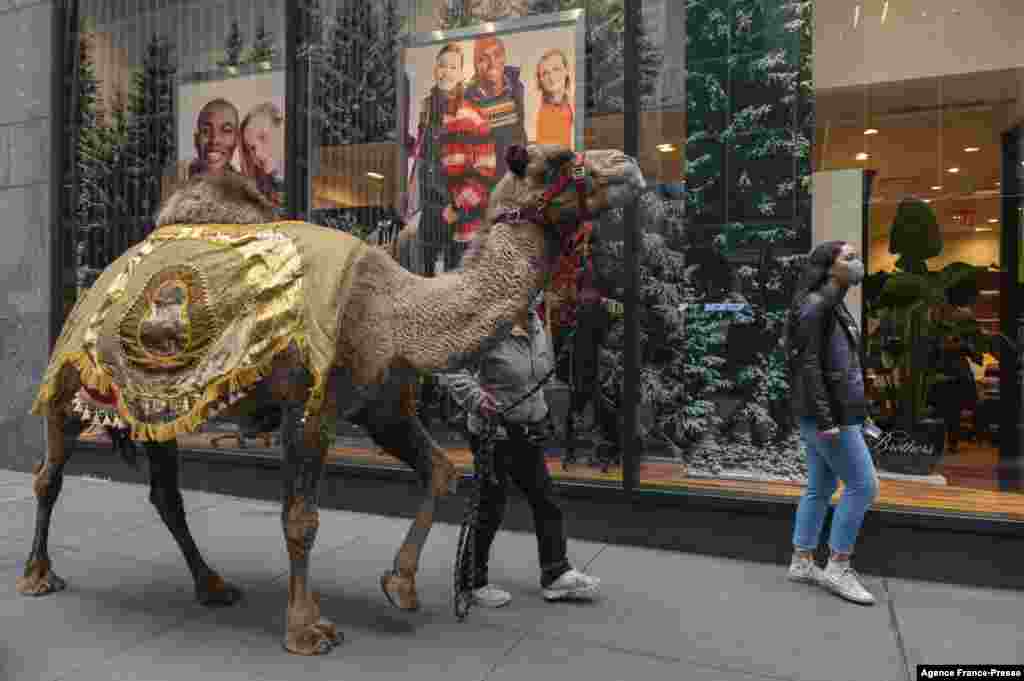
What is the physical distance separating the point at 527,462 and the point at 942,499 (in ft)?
10.4

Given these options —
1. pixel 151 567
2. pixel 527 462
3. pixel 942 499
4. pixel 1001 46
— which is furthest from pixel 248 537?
pixel 1001 46

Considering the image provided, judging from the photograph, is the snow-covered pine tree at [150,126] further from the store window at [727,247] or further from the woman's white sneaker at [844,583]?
the woman's white sneaker at [844,583]

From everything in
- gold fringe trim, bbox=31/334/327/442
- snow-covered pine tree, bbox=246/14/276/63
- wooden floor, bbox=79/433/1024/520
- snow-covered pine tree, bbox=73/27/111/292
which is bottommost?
wooden floor, bbox=79/433/1024/520

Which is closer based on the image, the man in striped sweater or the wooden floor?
the wooden floor

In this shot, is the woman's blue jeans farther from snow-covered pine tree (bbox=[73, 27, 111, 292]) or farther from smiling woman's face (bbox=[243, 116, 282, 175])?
snow-covered pine tree (bbox=[73, 27, 111, 292])

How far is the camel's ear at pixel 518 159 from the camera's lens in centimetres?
341

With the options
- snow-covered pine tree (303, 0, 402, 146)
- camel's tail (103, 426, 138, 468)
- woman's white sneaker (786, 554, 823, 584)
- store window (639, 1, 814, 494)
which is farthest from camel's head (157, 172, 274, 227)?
woman's white sneaker (786, 554, 823, 584)

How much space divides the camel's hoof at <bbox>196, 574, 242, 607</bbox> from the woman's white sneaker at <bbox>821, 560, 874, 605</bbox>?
11.7 ft

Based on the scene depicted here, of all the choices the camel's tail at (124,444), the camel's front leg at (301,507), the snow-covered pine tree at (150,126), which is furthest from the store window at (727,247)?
the snow-covered pine tree at (150,126)

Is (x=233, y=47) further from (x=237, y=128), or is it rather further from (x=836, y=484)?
(x=836, y=484)

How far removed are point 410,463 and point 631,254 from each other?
2702 mm

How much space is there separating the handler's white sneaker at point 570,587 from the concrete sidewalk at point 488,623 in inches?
2.7

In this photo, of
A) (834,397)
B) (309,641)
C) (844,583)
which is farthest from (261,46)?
(844,583)

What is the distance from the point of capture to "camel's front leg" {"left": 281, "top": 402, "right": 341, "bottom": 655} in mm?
3598
